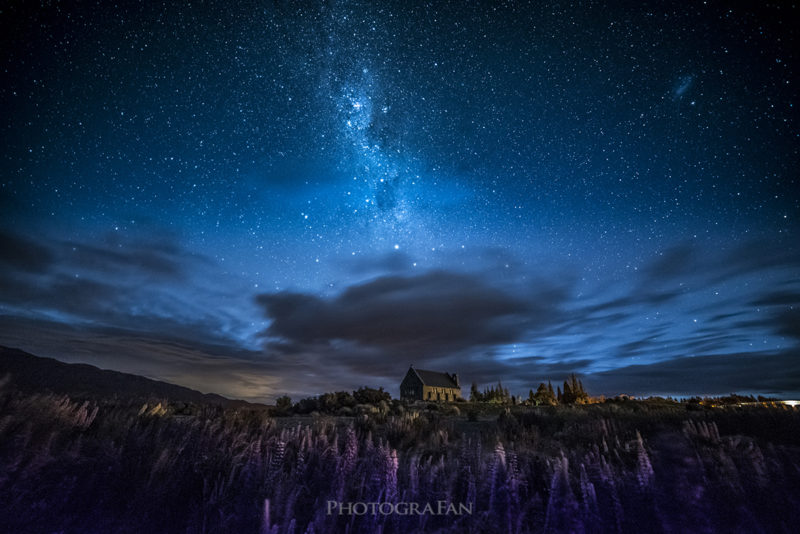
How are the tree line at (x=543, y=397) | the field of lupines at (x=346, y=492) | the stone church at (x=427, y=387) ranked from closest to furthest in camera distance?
the field of lupines at (x=346, y=492) < the tree line at (x=543, y=397) < the stone church at (x=427, y=387)

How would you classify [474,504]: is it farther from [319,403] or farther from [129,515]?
[319,403]

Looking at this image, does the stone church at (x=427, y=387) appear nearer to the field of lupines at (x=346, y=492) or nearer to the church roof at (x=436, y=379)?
the church roof at (x=436, y=379)

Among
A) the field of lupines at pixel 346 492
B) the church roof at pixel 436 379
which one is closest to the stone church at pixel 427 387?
the church roof at pixel 436 379

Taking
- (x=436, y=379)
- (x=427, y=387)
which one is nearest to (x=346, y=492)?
(x=427, y=387)

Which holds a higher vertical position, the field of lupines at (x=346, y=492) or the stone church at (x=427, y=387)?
the stone church at (x=427, y=387)

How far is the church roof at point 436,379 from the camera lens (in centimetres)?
7294

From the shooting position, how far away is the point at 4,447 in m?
4.19

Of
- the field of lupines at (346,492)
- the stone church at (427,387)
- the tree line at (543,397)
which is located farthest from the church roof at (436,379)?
the field of lupines at (346,492)

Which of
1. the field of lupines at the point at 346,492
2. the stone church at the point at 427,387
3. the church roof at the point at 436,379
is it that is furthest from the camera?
the church roof at the point at 436,379

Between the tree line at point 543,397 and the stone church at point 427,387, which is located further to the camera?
the stone church at point 427,387

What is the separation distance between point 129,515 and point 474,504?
3.34 m

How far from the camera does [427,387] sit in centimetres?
7106

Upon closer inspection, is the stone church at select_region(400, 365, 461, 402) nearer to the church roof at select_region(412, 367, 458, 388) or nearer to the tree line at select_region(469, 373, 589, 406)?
the church roof at select_region(412, 367, 458, 388)

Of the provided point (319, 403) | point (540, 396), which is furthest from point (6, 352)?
point (540, 396)
